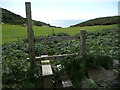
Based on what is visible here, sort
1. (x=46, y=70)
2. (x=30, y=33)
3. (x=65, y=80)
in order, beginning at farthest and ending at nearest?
1. (x=30, y=33)
2. (x=46, y=70)
3. (x=65, y=80)

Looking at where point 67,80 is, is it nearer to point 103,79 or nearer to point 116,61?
point 103,79

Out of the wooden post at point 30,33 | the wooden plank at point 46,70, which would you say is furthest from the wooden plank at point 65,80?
the wooden post at point 30,33

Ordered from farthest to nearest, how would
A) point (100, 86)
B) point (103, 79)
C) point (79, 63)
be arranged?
1. point (79, 63)
2. point (103, 79)
3. point (100, 86)

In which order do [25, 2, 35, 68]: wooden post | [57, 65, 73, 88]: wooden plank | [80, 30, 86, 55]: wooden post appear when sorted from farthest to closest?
[80, 30, 86, 55]: wooden post
[25, 2, 35, 68]: wooden post
[57, 65, 73, 88]: wooden plank

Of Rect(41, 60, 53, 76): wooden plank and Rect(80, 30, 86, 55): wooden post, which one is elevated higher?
Rect(80, 30, 86, 55): wooden post

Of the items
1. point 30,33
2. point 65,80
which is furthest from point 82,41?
point 30,33

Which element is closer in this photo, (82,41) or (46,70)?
(46,70)

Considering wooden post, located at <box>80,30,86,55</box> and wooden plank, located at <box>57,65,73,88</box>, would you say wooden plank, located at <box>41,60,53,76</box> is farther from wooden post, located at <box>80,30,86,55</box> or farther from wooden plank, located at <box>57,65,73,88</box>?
wooden post, located at <box>80,30,86,55</box>

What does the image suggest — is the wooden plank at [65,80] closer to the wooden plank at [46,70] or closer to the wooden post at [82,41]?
the wooden plank at [46,70]

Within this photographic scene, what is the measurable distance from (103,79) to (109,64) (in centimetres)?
89

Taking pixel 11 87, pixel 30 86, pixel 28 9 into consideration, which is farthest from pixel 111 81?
pixel 28 9

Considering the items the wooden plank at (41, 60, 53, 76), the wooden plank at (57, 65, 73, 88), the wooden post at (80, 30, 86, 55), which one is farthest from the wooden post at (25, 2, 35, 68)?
the wooden post at (80, 30, 86, 55)

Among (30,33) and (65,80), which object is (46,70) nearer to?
(65,80)

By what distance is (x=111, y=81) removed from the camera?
383cm
